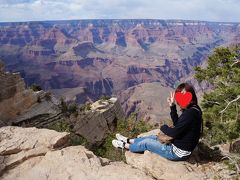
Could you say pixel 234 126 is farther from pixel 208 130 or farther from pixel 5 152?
pixel 5 152

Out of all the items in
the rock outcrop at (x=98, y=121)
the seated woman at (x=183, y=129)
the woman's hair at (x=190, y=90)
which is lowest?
the rock outcrop at (x=98, y=121)

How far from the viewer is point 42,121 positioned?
25.9 meters

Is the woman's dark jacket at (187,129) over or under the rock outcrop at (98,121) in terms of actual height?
over

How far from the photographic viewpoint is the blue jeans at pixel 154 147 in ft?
28.1

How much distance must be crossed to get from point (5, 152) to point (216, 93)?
11.4 m

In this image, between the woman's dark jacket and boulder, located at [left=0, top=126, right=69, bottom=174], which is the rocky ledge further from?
the woman's dark jacket

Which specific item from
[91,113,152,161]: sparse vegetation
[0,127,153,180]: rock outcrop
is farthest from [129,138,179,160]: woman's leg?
[91,113,152,161]: sparse vegetation

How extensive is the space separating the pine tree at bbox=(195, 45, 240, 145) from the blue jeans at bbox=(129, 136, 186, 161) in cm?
423

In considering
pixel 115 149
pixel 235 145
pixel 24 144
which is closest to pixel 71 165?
pixel 24 144

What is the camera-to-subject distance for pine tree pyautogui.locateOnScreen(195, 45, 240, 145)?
13957 millimetres

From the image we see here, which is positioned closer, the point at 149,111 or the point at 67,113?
the point at 67,113

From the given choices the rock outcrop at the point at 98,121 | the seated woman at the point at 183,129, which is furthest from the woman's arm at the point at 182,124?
the rock outcrop at the point at 98,121

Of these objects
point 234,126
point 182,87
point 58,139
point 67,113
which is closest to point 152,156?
point 182,87

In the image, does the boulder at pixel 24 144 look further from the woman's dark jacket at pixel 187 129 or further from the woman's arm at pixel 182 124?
the woman's arm at pixel 182 124
